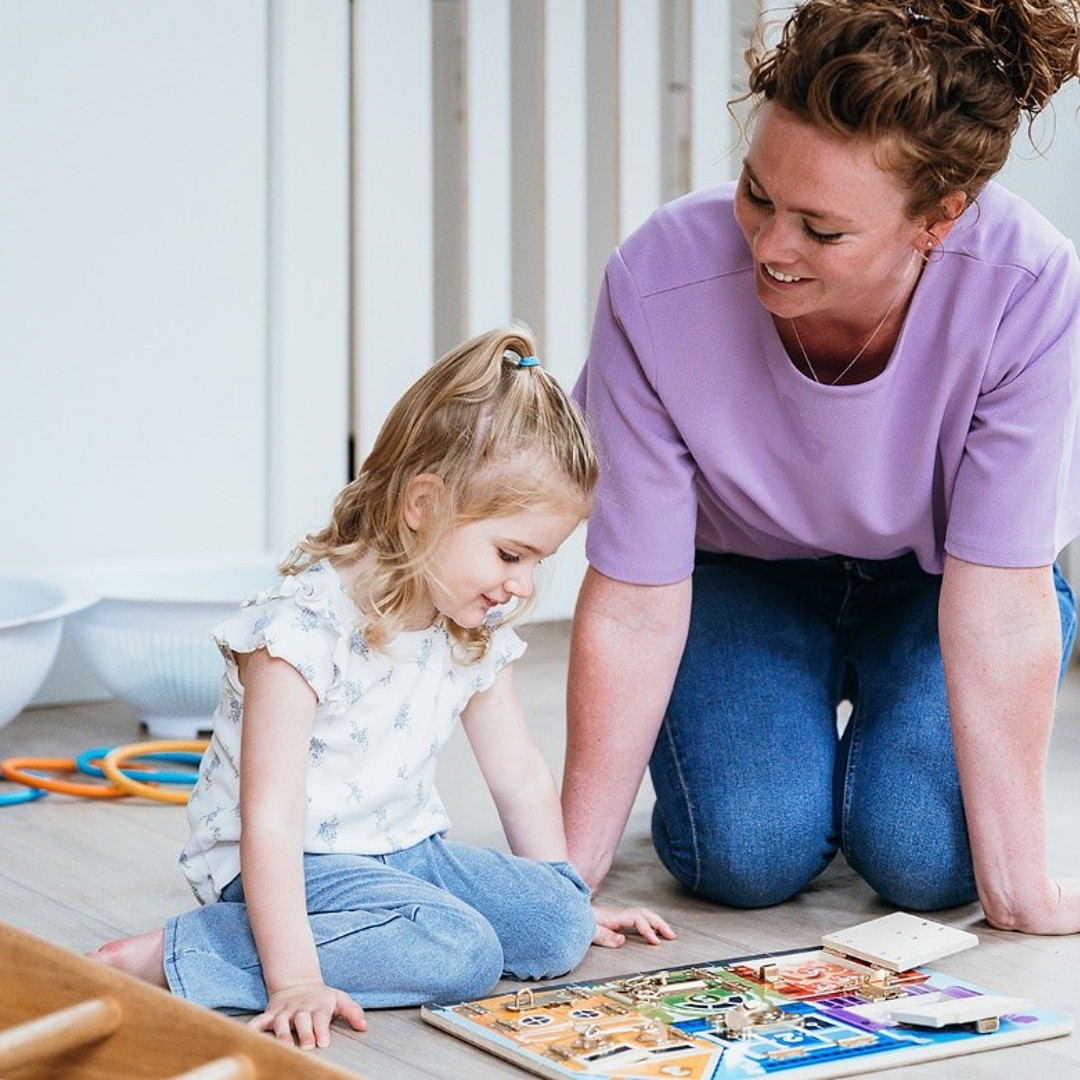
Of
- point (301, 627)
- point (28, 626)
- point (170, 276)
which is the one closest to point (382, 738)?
point (301, 627)

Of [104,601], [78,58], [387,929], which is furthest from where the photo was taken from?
[78,58]

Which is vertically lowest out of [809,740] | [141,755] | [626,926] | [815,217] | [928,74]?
[141,755]

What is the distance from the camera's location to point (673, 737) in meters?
1.70

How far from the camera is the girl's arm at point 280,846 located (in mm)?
1232

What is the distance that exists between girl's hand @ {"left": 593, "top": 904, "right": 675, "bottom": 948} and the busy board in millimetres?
95

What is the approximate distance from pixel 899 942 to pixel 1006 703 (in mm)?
229

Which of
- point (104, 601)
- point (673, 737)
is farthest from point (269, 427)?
point (673, 737)

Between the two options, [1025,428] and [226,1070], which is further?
[1025,428]

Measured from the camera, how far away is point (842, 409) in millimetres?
1530

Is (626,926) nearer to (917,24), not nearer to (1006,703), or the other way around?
(1006,703)

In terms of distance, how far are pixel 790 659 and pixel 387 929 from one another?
586 millimetres

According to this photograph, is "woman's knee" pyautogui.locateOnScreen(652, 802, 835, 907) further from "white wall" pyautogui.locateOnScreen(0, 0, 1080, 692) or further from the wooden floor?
"white wall" pyautogui.locateOnScreen(0, 0, 1080, 692)

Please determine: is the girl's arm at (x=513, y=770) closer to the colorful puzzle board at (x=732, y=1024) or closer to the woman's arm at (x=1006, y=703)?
the colorful puzzle board at (x=732, y=1024)

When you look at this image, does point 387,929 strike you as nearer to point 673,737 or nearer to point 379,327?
point 673,737
